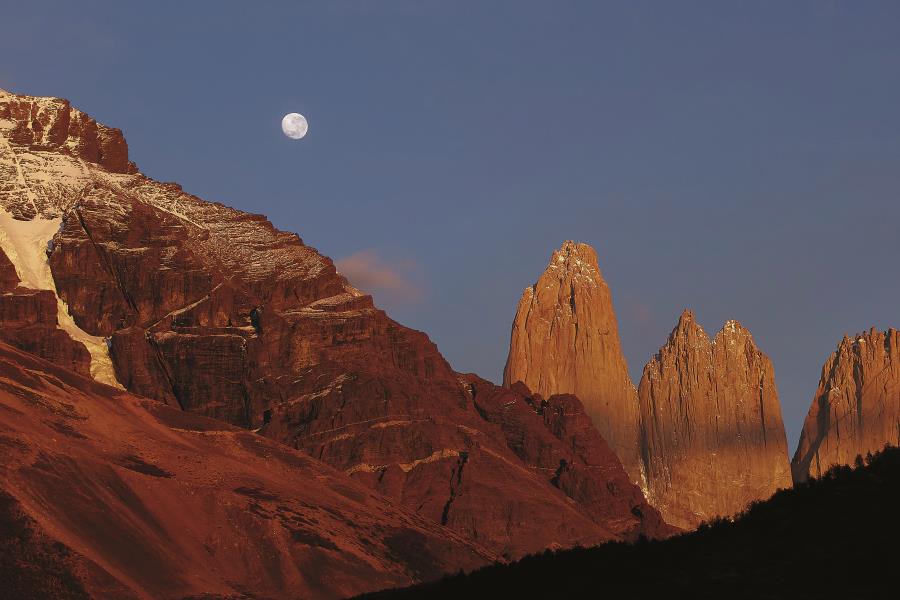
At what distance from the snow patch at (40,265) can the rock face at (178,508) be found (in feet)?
77.5

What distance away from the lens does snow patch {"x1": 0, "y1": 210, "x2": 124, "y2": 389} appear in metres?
167

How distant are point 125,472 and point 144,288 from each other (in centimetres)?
5782

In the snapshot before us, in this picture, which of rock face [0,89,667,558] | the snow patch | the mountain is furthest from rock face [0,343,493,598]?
the mountain

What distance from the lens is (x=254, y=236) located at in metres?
192

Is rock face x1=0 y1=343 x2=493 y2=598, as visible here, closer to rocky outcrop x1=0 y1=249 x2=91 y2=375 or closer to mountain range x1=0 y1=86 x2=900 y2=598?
mountain range x1=0 y1=86 x2=900 y2=598

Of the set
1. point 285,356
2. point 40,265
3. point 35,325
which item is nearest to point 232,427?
point 285,356

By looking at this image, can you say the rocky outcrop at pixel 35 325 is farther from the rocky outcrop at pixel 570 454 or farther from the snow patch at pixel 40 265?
the rocky outcrop at pixel 570 454

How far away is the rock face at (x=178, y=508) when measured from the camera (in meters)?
104

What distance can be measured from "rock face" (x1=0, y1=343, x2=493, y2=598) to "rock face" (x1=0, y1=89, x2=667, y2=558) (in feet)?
37.9

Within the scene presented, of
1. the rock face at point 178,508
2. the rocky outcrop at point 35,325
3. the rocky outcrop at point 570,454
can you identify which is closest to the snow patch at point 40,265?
the rocky outcrop at point 35,325

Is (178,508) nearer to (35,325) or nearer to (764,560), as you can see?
(35,325)

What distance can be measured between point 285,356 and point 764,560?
395 ft

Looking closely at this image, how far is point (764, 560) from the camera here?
48.2m

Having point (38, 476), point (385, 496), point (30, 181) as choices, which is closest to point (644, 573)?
point (38, 476)
